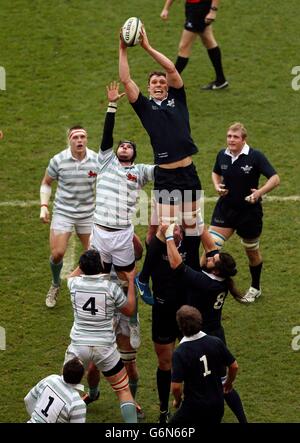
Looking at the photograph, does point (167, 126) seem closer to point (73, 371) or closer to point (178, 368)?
point (178, 368)

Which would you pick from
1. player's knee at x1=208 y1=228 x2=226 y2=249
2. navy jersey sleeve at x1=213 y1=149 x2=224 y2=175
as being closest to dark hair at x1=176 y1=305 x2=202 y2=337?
player's knee at x1=208 y1=228 x2=226 y2=249

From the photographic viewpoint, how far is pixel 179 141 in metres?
11.1

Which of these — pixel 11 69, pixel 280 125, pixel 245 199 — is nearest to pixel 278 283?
pixel 245 199

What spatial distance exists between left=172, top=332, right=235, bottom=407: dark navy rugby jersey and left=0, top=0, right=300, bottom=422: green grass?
1.41m

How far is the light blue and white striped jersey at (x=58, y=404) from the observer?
9406 millimetres

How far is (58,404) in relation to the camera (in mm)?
9398

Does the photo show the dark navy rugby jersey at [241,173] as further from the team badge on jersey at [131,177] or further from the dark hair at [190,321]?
the dark hair at [190,321]

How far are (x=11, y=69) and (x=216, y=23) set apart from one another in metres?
3.71

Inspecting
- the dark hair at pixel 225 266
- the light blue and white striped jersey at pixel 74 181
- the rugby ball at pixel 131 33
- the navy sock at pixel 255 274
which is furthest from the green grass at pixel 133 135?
the rugby ball at pixel 131 33

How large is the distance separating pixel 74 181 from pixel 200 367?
3579mm

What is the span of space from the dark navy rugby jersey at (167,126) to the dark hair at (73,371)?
8.59 ft

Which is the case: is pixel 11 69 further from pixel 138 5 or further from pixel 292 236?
pixel 292 236

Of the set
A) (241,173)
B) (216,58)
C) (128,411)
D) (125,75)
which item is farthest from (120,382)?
(216,58)

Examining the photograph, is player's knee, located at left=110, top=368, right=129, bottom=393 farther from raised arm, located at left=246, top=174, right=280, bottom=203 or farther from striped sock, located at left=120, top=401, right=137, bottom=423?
raised arm, located at left=246, top=174, right=280, bottom=203
